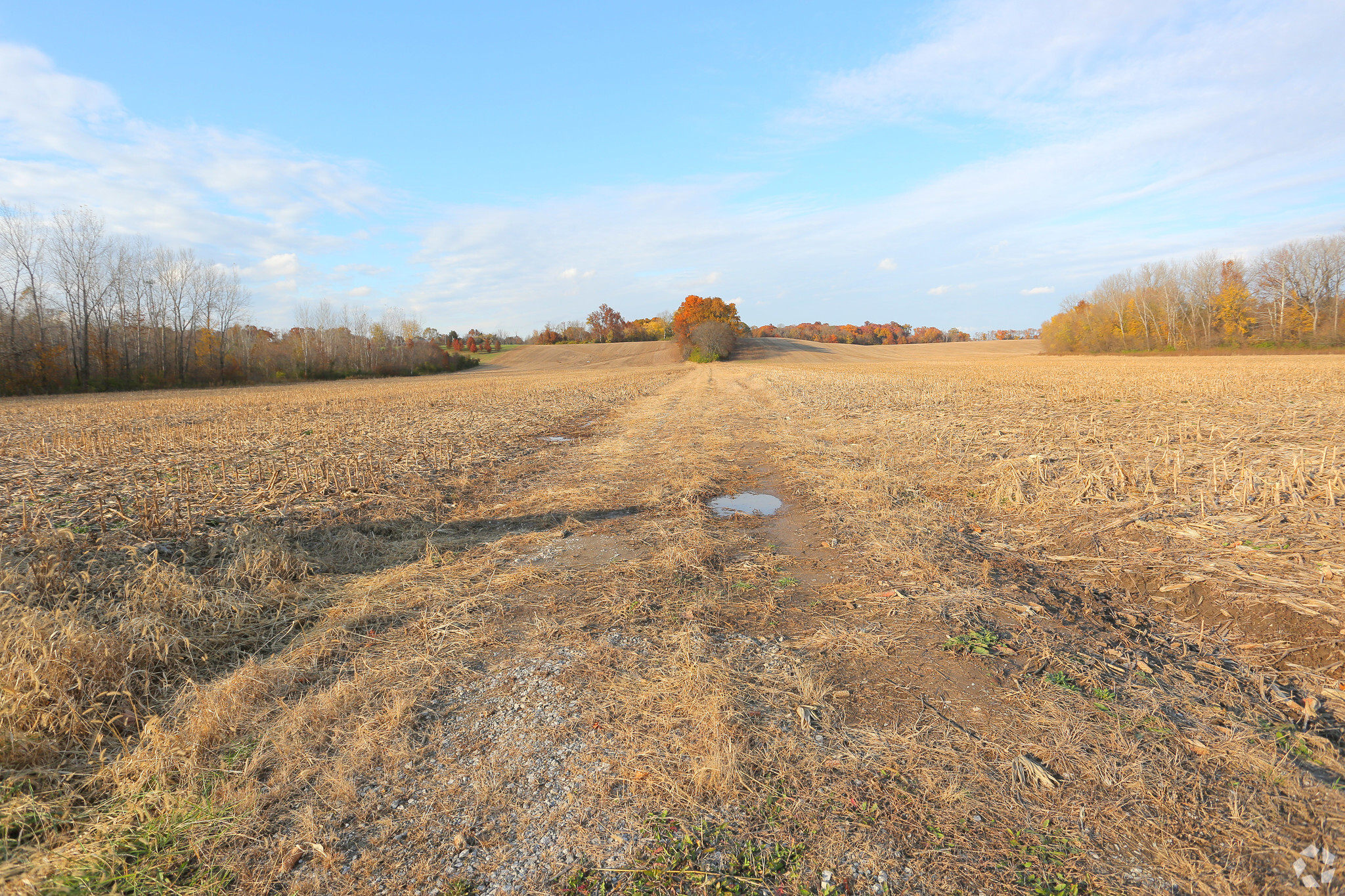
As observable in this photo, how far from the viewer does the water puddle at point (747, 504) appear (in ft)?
26.2

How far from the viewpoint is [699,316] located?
8419cm

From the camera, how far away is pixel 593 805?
2838 millimetres

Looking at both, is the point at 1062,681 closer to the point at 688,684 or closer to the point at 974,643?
the point at 974,643

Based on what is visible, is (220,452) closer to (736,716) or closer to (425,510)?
(425,510)

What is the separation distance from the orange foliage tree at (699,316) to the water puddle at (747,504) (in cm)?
7133

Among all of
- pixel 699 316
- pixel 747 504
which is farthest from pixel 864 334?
pixel 747 504

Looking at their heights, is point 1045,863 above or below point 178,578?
below

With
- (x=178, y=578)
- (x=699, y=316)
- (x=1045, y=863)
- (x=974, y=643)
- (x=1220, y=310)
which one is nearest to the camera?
(x=1045, y=863)

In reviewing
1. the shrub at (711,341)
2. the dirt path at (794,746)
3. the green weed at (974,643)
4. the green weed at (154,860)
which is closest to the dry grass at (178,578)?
the green weed at (154,860)

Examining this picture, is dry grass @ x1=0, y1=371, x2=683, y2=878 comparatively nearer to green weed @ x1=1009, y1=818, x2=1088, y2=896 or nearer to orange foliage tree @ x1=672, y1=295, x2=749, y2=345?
green weed @ x1=1009, y1=818, x2=1088, y2=896

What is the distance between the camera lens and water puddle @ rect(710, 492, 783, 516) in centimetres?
800

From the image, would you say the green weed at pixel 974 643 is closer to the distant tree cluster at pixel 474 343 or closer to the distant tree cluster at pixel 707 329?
the distant tree cluster at pixel 707 329

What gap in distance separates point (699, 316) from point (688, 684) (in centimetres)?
8316

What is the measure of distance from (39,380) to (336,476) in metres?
43.3
